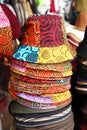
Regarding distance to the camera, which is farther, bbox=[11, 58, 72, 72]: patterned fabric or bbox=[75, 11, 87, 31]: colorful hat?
bbox=[75, 11, 87, 31]: colorful hat

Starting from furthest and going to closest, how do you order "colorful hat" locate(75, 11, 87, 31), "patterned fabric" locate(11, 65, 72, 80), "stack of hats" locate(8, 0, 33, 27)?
"stack of hats" locate(8, 0, 33, 27) → "colorful hat" locate(75, 11, 87, 31) → "patterned fabric" locate(11, 65, 72, 80)

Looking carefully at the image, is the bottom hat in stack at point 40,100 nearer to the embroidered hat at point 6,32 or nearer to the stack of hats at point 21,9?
the embroidered hat at point 6,32

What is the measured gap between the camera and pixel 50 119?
615mm

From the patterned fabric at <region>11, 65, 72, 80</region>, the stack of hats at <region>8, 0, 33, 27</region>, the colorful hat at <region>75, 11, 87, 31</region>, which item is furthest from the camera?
the stack of hats at <region>8, 0, 33, 27</region>

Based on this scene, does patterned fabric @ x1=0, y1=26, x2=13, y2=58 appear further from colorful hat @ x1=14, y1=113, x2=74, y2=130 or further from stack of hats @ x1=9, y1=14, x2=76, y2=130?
colorful hat @ x1=14, y1=113, x2=74, y2=130

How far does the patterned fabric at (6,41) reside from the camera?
0.67 metres

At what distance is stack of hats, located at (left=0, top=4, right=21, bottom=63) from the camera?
669mm

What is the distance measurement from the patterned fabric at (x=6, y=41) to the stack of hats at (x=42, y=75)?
2.4 inches

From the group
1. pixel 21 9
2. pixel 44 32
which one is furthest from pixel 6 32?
pixel 21 9

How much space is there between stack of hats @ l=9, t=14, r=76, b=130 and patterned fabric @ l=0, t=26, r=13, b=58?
2.4 inches

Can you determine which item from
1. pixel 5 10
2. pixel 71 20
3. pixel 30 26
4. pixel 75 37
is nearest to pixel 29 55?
pixel 30 26

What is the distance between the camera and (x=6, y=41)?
26.5 inches

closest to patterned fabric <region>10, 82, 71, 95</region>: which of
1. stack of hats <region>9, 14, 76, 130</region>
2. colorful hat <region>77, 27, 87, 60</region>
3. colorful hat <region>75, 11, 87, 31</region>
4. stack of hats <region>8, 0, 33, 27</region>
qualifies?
stack of hats <region>9, 14, 76, 130</region>

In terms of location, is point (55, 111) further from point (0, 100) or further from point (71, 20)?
point (71, 20)
